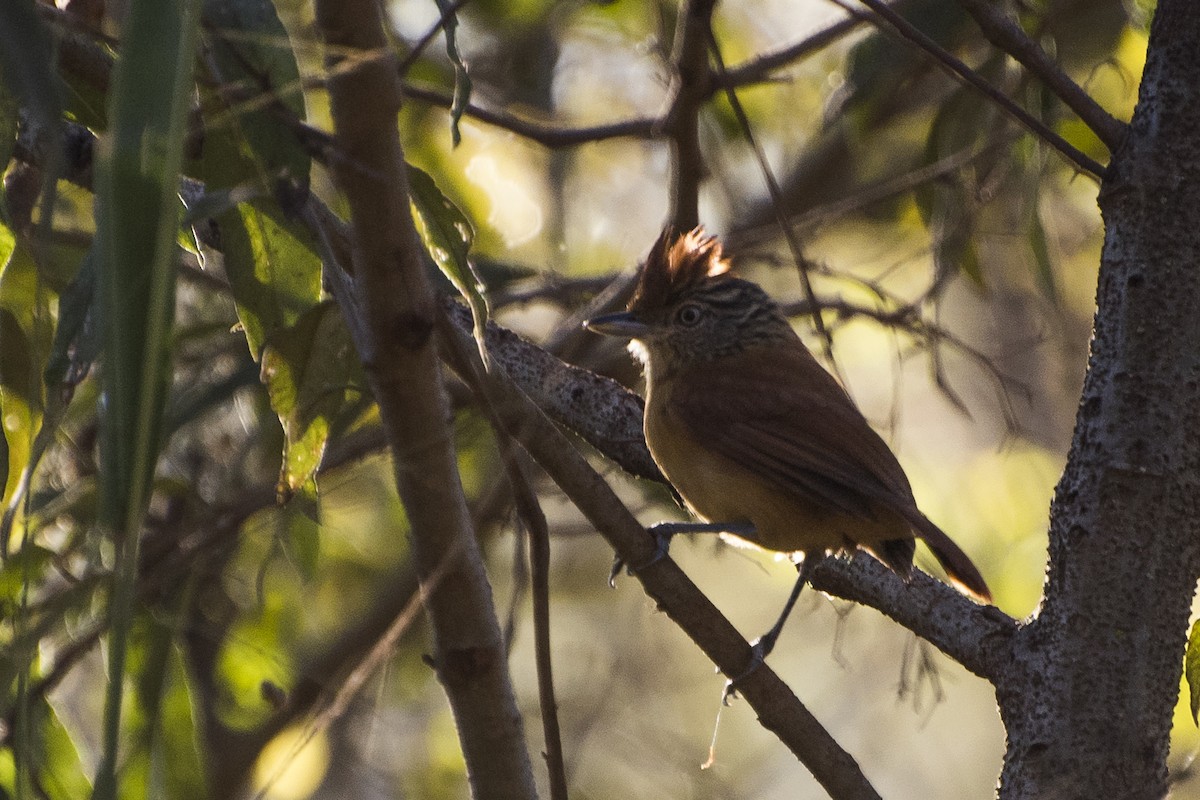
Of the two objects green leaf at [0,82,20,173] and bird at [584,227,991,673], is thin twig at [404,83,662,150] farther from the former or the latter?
green leaf at [0,82,20,173]

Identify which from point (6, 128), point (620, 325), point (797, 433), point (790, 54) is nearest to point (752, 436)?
point (797, 433)

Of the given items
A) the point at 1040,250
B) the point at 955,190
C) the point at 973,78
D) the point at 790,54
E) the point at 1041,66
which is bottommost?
the point at 973,78

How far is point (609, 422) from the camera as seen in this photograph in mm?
3439

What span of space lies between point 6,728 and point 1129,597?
7.44ft

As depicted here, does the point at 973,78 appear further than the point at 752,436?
No

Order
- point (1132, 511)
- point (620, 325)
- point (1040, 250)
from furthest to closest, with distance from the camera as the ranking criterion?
point (620, 325), point (1040, 250), point (1132, 511)

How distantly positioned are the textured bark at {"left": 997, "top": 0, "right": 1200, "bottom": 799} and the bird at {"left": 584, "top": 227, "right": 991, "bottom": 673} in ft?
2.63

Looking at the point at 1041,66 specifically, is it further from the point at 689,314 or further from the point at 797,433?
the point at 689,314

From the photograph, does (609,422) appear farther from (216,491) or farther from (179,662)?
(216,491)

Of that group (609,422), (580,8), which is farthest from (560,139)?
(580,8)

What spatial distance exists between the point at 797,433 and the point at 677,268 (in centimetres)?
74

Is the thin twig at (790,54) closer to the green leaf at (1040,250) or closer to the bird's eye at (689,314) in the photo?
the bird's eye at (689,314)

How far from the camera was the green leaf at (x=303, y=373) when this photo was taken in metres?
2.22

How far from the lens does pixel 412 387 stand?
173cm
